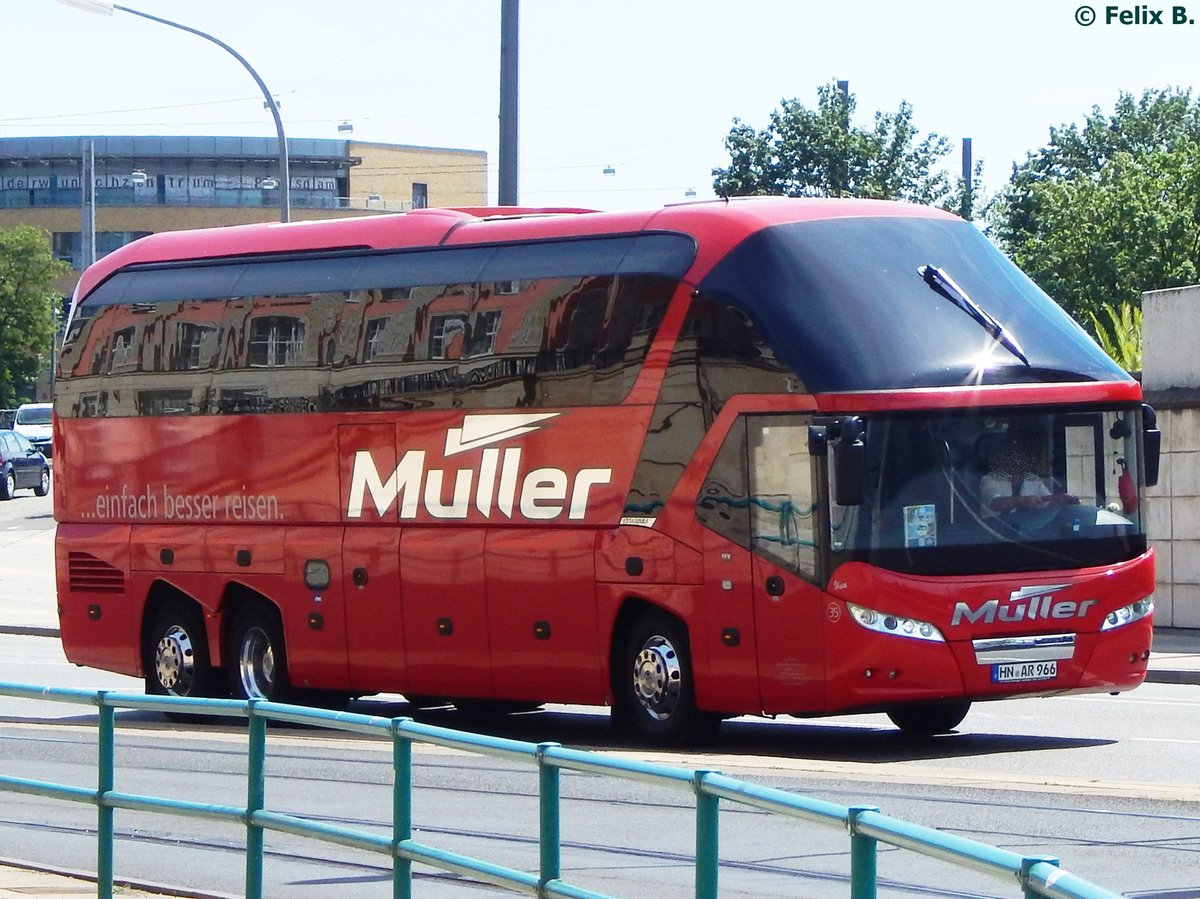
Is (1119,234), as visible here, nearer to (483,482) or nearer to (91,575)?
(91,575)

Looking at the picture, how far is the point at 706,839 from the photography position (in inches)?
230

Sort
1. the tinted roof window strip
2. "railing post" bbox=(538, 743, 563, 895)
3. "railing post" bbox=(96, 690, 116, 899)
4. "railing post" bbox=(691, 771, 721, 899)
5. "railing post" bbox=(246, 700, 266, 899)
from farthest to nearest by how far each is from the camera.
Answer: the tinted roof window strip
"railing post" bbox=(96, 690, 116, 899)
"railing post" bbox=(246, 700, 266, 899)
"railing post" bbox=(538, 743, 563, 895)
"railing post" bbox=(691, 771, 721, 899)

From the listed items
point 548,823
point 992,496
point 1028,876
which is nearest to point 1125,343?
point 992,496

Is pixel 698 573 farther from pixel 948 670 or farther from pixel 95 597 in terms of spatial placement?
pixel 95 597

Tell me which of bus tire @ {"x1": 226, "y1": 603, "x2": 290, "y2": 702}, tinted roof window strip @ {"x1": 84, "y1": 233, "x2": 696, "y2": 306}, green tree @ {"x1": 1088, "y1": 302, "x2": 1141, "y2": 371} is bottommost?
bus tire @ {"x1": 226, "y1": 603, "x2": 290, "y2": 702}

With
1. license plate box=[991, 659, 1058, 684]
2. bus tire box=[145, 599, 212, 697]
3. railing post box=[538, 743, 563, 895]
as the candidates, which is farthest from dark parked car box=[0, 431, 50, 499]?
railing post box=[538, 743, 563, 895]

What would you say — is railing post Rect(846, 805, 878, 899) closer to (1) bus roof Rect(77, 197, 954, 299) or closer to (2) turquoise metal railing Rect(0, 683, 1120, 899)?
(2) turquoise metal railing Rect(0, 683, 1120, 899)

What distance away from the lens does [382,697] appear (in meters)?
21.8

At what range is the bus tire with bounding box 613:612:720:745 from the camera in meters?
15.6

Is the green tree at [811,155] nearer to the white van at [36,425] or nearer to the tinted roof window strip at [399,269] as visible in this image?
the white van at [36,425]

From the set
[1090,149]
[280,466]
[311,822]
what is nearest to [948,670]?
[280,466]

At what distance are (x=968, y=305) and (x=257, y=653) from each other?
6.80 metres

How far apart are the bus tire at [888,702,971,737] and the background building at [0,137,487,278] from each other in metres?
105

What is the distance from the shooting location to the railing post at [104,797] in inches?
357
